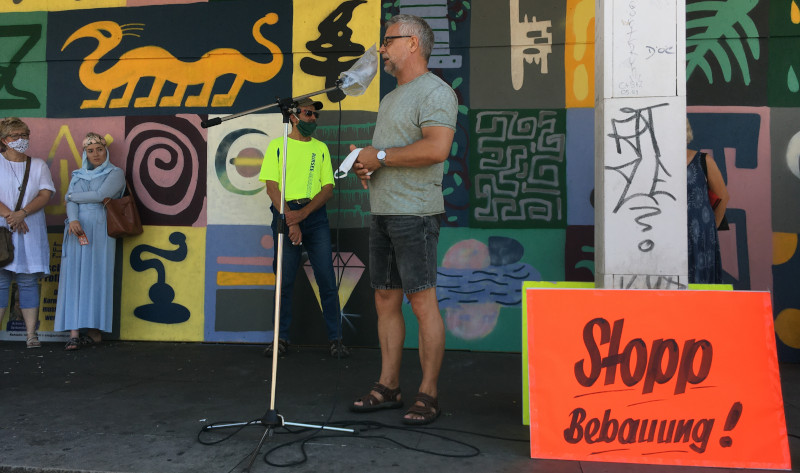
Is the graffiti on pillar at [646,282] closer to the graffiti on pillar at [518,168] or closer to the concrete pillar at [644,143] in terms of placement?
the concrete pillar at [644,143]

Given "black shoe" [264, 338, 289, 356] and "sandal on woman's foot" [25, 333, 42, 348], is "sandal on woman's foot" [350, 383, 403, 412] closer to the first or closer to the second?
"black shoe" [264, 338, 289, 356]

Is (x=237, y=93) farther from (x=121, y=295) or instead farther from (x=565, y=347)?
(x=565, y=347)

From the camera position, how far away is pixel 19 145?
569 centimetres

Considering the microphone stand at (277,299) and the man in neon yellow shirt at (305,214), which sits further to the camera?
the man in neon yellow shirt at (305,214)

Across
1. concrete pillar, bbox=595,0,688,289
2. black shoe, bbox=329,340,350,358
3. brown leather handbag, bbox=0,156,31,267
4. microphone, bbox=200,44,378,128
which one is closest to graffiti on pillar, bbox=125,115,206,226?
brown leather handbag, bbox=0,156,31,267

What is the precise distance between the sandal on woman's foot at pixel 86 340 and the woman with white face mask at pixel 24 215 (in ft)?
1.39

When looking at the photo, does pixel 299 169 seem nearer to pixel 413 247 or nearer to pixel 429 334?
pixel 413 247

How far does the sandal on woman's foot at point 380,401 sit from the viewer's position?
12.1ft

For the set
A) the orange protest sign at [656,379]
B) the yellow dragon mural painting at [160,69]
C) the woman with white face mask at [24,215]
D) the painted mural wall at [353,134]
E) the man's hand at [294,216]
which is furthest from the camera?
the yellow dragon mural painting at [160,69]

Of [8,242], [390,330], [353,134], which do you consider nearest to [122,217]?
[8,242]

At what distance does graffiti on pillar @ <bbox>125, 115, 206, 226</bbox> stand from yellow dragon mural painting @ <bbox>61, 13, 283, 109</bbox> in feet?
0.70

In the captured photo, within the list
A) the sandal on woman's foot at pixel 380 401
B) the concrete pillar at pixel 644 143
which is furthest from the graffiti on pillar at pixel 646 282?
the sandal on woman's foot at pixel 380 401

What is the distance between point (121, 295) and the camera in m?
A: 6.12

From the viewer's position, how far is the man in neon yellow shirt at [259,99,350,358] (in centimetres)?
524
